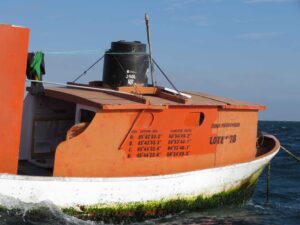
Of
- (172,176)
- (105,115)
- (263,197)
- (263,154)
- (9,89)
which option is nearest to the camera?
(9,89)

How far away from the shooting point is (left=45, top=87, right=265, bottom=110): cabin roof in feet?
31.0

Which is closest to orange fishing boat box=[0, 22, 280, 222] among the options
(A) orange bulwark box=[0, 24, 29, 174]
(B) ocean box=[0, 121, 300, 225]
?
(A) orange bulwark box=[0, 24, 29, 174]

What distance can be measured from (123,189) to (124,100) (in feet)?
5.37

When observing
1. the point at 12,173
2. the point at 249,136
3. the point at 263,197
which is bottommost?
the point at 263,197

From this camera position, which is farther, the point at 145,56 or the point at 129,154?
the point at 145,56

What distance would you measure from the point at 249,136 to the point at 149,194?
3.52 metres

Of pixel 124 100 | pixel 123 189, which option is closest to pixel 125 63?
pixel 124 100

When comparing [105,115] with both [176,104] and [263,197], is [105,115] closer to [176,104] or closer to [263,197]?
[176,104]

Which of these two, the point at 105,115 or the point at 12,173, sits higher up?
the point at 105,115

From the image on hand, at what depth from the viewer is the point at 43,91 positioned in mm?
10812

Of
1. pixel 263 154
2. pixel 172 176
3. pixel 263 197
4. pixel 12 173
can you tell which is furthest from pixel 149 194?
pixel 263 197

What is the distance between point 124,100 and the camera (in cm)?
994

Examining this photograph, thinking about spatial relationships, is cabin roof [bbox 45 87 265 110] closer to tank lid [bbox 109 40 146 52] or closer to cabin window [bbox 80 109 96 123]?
cabin window [bbox 80 109 96 123]

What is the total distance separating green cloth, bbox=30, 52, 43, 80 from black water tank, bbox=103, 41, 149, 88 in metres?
1.59
